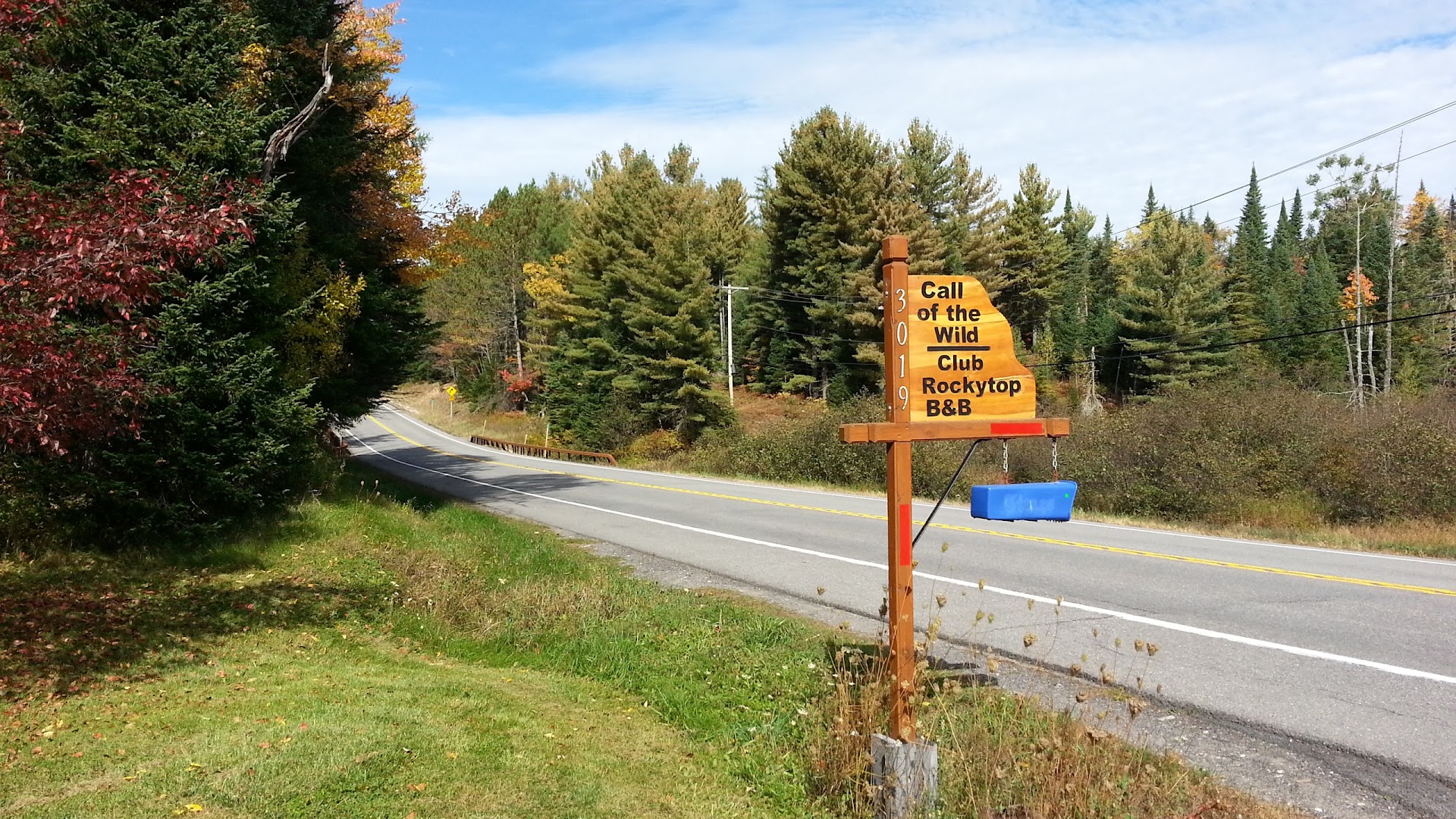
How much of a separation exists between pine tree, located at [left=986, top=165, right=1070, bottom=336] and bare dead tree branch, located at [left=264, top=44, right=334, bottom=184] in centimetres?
4664

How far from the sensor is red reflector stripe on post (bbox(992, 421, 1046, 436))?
429 cm

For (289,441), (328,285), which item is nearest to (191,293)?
(289,441)

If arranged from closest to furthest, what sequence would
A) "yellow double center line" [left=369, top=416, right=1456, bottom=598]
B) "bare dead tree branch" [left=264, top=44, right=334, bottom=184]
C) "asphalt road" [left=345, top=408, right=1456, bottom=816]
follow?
"asphalt road" [left=345, top=408, right=1456, bottom=816]
"yellow double center line" [left=369, top=416, right=1456, bottom=598]
"bare dead tree branch" [left=264, top=44, right=334, bottom=184]

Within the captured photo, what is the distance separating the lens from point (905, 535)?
4336 millimetres

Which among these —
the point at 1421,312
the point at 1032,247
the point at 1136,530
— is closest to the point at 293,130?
the point at 1136,530

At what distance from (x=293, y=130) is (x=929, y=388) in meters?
11.6

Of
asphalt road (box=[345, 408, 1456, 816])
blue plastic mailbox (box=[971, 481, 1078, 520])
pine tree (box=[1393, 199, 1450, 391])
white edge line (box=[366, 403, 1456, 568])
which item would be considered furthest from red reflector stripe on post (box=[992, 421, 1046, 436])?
pine tree (box=[1393, 199, 1450, 391])

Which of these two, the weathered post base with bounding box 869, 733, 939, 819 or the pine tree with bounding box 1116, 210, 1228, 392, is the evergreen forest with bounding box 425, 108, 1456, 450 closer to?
the pine tree with bounding box 1116, 210, 1228, 392

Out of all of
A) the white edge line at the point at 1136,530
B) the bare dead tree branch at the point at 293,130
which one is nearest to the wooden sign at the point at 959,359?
the white edge line at the point at 1136,530

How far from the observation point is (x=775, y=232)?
45219 millimetres

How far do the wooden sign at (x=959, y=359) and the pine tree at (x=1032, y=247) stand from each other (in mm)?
52525

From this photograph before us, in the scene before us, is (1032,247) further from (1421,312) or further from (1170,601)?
(1170,601)

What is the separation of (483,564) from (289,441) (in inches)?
119

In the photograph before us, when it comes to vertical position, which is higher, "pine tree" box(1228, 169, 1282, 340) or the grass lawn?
"pine tree" box(1228, 169, 1282, 340)
